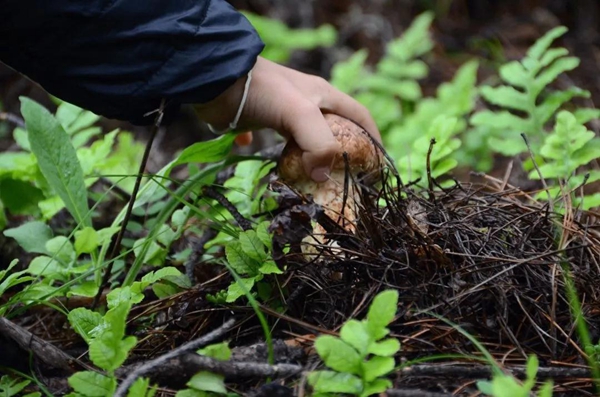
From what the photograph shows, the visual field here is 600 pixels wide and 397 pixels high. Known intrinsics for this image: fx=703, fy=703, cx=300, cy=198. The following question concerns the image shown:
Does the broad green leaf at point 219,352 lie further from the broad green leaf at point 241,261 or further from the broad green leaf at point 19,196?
the broad green leaf at point 19,196

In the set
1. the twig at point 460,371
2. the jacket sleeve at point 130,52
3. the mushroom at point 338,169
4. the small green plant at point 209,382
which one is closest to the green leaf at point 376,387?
the twig at point 460,371

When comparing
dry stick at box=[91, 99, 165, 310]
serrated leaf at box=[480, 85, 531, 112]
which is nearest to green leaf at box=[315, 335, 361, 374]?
dry stick at box=[91, 99, 165, 310]

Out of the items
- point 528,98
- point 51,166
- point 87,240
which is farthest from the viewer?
point 528,98

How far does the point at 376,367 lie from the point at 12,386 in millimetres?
933

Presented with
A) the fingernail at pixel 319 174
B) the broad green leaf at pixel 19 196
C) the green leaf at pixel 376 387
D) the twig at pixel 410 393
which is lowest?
the broad green leaf at pixel 19 196

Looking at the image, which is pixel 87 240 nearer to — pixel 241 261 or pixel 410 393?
pixel 241 261

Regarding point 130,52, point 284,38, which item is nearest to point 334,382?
point 130,52

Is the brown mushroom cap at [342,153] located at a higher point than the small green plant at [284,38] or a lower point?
higher

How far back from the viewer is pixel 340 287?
1816 mm

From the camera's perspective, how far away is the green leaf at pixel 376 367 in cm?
137

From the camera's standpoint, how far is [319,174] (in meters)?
2.04

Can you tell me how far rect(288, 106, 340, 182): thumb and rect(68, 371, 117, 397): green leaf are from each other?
83 cm

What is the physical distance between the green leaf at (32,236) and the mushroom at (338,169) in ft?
2.55

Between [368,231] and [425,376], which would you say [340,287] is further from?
[425,376]
